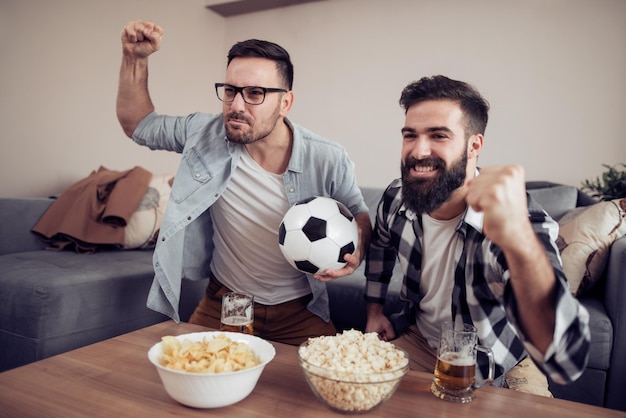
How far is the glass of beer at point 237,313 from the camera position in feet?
4.33

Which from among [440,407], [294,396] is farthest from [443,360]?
[294,396]

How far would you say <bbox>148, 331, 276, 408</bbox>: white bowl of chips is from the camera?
0.88m

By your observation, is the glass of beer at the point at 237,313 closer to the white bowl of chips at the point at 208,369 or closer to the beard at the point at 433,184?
the white bowl of chips at the point at 208,369

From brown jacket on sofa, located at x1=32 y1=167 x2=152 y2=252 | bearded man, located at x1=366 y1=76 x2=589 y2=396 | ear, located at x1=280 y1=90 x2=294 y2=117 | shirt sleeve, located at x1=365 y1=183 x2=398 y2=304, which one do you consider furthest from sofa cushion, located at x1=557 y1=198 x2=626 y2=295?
brown jacket on sofa, located at x1=32 y1=167 x2=152 y2=252

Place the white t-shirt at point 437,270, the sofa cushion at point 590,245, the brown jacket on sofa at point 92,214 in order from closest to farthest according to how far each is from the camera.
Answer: the white t-shirt at point 437,270, the sofa cushion at point 590,245, the brown jacket on sofa at point 92,214

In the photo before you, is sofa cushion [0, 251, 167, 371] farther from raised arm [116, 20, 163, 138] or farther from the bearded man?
the bearded man

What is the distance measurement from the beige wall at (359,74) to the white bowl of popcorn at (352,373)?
9.13 feet

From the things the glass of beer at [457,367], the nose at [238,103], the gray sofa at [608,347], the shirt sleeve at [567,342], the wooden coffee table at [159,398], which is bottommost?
the gray sofa at [608,347]

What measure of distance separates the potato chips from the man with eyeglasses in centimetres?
66

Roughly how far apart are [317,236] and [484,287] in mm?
488

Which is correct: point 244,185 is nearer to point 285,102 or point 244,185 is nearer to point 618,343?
point 285,102

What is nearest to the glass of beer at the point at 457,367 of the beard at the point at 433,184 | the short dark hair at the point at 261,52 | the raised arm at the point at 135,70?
the beard at the point at 433,184

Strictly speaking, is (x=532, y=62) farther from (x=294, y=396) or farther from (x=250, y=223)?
(x=294, y=396)

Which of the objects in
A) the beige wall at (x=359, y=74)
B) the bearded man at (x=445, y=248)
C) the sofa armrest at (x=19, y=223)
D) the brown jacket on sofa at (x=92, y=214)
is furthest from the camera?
the beige wall at (x=359, y=74)
